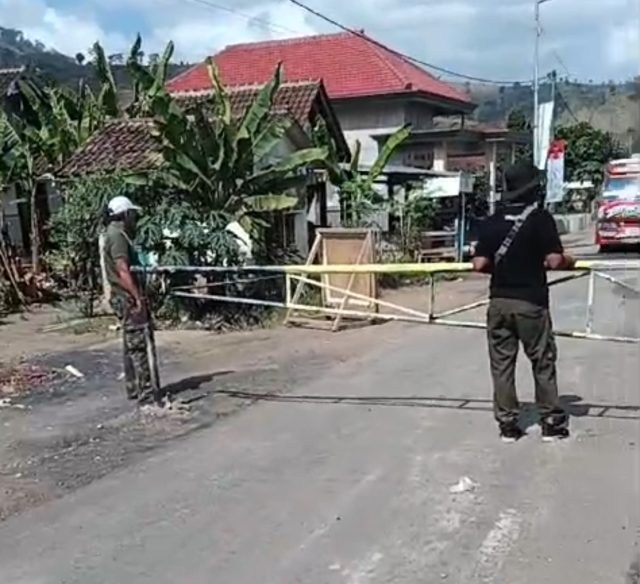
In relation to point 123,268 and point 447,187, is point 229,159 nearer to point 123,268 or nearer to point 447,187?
point 123,268

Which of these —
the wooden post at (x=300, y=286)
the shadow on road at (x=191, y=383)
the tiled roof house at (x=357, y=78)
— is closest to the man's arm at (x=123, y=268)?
the shadow on road at (x=191, y=383)

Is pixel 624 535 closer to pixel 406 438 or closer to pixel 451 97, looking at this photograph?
pixel 406 438

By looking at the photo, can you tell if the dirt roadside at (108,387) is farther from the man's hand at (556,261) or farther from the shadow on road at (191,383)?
the man's hand at (556,261)

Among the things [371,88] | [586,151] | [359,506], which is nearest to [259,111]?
[359,506]

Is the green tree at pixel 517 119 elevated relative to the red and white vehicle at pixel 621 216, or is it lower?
elevated

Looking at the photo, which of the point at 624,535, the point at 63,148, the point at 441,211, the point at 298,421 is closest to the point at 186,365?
the point at 298,421

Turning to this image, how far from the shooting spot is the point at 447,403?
312 inches

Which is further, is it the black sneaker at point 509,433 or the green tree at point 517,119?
the green tree at point 517,119

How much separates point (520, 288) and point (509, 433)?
41.3 inches

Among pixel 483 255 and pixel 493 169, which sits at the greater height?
pixel 493 169

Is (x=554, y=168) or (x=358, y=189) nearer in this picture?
(x=358, y=189)

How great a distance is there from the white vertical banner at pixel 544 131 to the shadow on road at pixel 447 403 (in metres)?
22.8

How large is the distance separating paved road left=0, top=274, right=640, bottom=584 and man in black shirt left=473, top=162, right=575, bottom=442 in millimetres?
306

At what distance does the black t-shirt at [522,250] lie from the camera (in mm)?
6320
